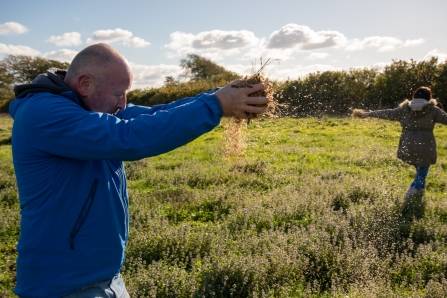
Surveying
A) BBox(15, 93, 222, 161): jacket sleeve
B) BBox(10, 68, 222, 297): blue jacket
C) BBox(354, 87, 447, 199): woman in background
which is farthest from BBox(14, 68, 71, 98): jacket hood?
BBox(354, 87, 447, 199): woman in background

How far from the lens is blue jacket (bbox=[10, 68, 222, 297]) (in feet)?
6.39

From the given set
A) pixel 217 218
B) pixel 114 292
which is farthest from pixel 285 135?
pixel 114 292

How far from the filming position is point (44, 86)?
7.05ft

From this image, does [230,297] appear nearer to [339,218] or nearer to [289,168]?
[339,218]

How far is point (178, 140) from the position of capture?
1.98m

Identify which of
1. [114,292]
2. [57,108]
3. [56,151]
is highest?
[57,108]

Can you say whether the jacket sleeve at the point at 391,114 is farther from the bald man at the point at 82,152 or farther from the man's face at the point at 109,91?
the man's face at the point at 109,91

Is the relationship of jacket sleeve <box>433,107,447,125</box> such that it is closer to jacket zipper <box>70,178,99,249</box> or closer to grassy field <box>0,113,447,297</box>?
grassy field <box>0,113,447,297</box>

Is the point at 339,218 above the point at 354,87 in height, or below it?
below

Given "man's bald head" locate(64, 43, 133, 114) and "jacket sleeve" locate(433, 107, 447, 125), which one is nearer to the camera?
"man's bald head" locate(64, 43, 133, 114)

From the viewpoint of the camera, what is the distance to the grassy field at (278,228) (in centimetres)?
439

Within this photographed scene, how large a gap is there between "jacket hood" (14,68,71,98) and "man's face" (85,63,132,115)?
0.48ft

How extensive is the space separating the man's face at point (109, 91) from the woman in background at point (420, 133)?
6632 mm

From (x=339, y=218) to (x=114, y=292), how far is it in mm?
4457
